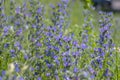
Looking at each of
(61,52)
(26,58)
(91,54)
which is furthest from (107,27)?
(26,58)

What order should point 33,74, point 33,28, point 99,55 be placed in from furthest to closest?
point 33,28, point 99,55, point 33,74

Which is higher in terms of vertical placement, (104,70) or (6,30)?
(6,30)

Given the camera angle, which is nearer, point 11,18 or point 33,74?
point 33,74

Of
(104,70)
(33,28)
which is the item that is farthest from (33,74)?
(33,28)

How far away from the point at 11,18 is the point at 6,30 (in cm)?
122

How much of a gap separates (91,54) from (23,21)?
142 centimetres

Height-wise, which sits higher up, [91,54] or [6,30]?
[6,30]

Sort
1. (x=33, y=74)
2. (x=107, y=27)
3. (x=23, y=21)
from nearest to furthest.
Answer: (x=33, y=74), (x=107, y=27), (x=23, y=21)

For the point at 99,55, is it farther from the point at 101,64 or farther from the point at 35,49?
the point at 35,49

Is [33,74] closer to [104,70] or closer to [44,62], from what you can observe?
[44,62]

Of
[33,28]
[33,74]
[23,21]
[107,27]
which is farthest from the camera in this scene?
[23,21]

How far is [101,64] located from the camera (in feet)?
11.6

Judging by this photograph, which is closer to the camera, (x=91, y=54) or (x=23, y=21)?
(x=91, y=54)

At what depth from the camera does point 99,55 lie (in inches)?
142
